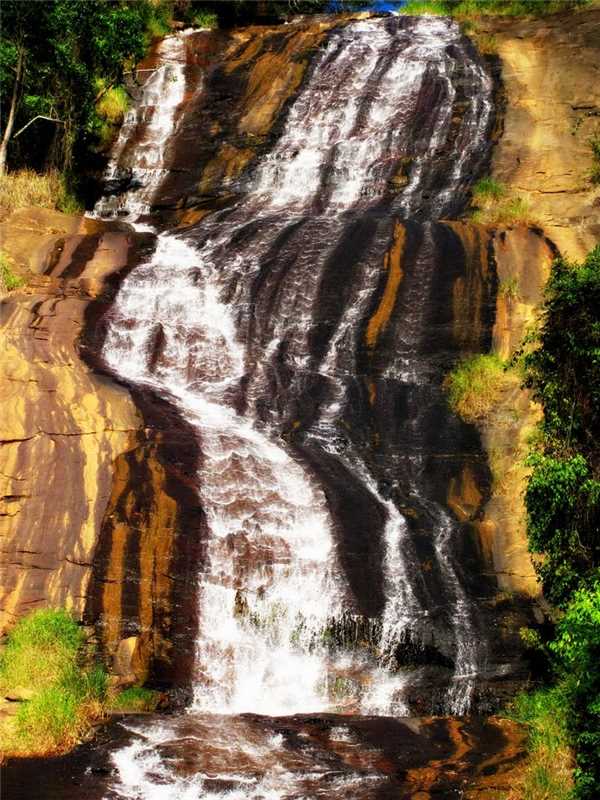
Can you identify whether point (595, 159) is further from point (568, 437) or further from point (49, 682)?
point (49, 682)

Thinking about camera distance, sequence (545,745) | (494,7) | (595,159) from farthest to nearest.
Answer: (494,7), (595,159), (545,745)

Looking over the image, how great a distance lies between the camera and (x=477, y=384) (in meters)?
16.6

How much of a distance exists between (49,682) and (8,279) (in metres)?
9.48

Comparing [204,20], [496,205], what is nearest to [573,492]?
[496,205]

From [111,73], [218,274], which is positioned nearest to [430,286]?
[218,274]

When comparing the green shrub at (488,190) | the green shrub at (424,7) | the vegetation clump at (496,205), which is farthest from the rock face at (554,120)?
the green shrub at (424,7)

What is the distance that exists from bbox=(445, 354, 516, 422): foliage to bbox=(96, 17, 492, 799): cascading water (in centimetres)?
41

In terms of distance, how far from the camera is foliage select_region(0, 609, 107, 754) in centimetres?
1062

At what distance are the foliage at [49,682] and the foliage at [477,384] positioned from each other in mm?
7697

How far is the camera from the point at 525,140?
2448cm

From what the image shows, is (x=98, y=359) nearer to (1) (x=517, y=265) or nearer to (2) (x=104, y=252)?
(2) (x=104, y=252)

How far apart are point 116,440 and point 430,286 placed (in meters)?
7.54

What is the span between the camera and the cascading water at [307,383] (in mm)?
12383

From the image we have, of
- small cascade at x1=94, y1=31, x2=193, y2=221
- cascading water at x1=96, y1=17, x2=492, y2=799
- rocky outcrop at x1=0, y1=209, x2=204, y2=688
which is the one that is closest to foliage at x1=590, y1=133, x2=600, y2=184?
cascading water at x1=96, y1=17, x2=492, y2=799
